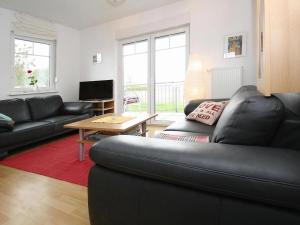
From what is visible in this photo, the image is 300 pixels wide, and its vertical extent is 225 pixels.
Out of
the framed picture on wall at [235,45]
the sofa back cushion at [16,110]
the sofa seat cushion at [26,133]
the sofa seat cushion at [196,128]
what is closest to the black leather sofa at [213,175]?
the sofa seat cushion at [196,128]

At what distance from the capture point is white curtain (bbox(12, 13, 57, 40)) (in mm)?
3844

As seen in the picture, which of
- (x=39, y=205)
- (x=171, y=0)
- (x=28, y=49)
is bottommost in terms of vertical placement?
(x=39, y=205)

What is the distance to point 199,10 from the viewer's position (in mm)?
3672

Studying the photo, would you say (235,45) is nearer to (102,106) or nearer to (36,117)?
(102,106)

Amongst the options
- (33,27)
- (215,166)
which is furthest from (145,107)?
(215,166)

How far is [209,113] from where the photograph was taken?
2254 mm

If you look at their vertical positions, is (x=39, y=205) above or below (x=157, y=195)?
below

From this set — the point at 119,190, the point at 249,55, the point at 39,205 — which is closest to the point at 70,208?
the point at 39,205

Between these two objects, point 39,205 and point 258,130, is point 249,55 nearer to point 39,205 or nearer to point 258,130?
point 258,130

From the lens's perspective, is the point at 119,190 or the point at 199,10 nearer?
the point at 119,190

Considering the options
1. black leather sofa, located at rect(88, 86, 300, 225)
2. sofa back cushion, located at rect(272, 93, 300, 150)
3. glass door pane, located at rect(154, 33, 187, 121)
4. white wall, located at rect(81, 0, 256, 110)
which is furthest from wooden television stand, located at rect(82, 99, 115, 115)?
sofa back cushion, located at rect(272, 93, 300, 150)

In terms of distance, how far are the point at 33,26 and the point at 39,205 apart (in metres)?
3.97

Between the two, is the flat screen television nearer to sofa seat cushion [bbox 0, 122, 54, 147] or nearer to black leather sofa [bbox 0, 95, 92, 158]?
black leather sofa [bbox 0, 95, 92, 158]

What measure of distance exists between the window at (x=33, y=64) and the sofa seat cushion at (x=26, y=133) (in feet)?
5.21
